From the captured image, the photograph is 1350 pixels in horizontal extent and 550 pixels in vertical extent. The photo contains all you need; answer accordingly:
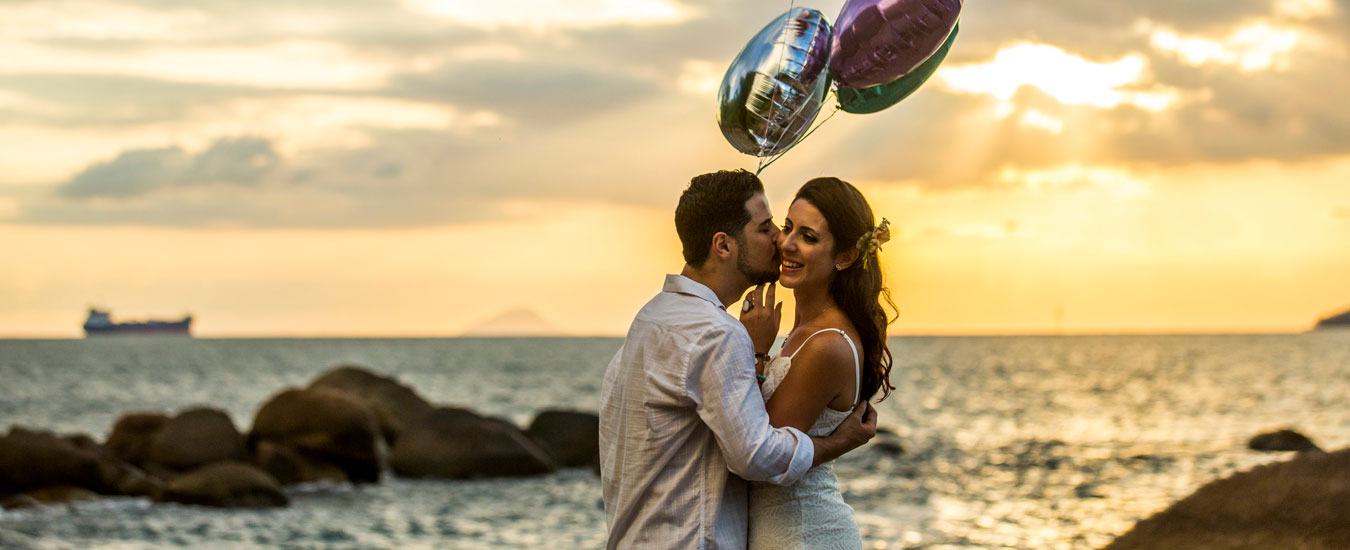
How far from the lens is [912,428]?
3234cm

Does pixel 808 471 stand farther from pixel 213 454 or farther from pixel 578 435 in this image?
pixel 578 435

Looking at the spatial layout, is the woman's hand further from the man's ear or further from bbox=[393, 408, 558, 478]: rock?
bbox=[393, 408, 558, 478]: rock

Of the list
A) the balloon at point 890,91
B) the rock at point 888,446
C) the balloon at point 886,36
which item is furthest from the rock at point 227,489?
the balloon at point 886,36

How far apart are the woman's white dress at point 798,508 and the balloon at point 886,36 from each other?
1.23m

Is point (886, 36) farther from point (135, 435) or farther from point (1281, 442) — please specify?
point (1281, 442)

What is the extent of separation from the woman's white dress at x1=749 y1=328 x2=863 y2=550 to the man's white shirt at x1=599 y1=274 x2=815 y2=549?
87 mm

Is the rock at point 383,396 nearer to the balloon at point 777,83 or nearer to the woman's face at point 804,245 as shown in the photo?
the balloon at point 777,83

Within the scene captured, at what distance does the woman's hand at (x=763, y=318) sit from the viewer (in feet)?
13.6

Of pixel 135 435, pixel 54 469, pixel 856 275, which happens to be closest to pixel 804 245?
pixel 856 275

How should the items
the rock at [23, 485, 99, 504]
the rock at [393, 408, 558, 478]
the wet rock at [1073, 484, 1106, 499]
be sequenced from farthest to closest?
1. the rock at [393, 408, 558, 478]
2. the wet rock at [1073, 484, 1106, 499]
3. the rock at [23, 485, 99, 504]

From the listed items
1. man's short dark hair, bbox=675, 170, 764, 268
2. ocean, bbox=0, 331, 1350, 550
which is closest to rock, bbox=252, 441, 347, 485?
ocean, bbox=0, 331, 1350, 550

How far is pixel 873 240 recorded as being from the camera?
13.3 ft

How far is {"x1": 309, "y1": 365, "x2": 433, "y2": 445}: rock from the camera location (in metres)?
22.6

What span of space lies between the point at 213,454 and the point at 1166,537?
16.0m
